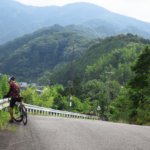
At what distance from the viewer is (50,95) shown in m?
115

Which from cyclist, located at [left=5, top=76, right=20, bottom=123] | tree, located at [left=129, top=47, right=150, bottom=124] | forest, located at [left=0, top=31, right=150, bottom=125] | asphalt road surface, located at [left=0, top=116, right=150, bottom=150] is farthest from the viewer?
forest, located at [left=0, top=31, right=150, bottom=125]

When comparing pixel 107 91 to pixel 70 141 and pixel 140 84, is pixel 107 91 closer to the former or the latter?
pixel 140 84

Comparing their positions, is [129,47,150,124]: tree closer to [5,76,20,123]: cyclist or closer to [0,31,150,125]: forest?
[0,31,150,125]: forest

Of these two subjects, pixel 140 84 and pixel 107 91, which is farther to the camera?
pixel 107 91

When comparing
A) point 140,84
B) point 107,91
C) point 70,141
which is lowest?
point 107,91

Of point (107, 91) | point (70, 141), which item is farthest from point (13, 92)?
point (107, 91)

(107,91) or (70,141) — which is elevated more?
(70,141)

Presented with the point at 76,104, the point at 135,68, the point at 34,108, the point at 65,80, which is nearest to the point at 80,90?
the point at 76,104

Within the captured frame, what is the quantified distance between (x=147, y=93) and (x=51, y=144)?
4094cm

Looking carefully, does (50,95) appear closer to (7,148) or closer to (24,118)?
(24,118)

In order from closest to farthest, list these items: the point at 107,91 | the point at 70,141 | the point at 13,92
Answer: the point at 70,141 → the point at 13,92 → the point at 107,91

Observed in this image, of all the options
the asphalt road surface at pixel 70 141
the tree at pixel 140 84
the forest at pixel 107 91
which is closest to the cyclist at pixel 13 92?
the asphalt road surface at pixel 70 141

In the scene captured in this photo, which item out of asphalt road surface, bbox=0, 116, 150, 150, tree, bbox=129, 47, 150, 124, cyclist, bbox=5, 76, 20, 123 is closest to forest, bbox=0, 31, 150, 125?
tree, bbox=129, 47, 150, 124

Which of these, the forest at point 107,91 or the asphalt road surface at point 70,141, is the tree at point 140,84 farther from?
the asphalt road surface at point 70,141
